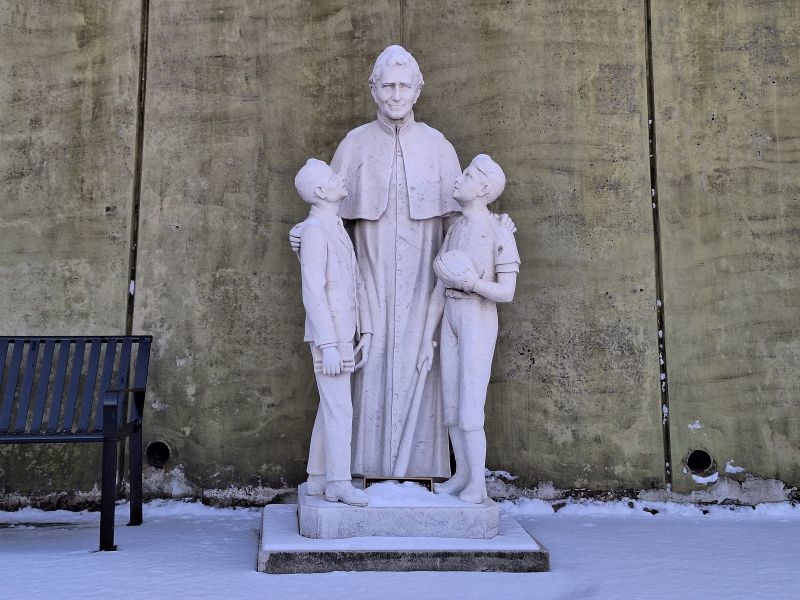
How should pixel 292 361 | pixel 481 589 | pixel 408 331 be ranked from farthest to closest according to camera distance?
pixel 292 361
pixel 408 331
pixel 481 589

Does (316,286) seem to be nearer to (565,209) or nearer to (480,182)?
(480,182)

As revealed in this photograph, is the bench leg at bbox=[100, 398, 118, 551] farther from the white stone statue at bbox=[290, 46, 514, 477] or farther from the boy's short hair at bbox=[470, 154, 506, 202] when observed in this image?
the boy's short hair at bbox=[470, 154, 506, 202]

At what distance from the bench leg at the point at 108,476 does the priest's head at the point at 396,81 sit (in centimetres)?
205

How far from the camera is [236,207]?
5.47m

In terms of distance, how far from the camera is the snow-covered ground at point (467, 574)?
327 cm

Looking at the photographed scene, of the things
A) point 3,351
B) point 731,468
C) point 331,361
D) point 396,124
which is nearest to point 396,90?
point 396,124

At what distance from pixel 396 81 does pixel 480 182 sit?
2.34ft

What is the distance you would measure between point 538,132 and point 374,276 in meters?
1.84

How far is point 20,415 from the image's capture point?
4.70m

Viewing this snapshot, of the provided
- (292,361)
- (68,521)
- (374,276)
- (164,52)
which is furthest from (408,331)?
(164,52)

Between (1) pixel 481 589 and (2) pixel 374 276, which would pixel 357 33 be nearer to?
(2) pixel 374 276

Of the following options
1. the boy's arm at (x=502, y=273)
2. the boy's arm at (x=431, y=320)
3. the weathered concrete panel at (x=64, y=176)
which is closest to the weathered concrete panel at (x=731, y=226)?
the boy's arm at (x=502, y=273)

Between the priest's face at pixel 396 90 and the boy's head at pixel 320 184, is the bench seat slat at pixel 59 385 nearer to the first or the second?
the boy's head at pixel 320 184

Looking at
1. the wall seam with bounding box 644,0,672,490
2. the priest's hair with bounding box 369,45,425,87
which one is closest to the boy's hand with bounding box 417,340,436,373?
the priest's hair with bounding box 369,45,425,87
